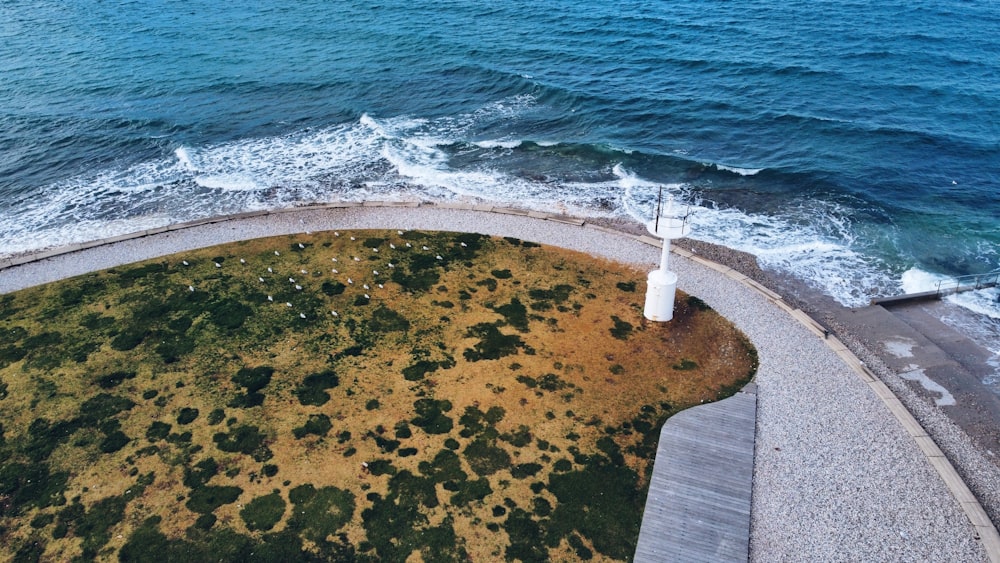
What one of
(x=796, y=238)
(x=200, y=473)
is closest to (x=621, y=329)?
(x=796, y=238)

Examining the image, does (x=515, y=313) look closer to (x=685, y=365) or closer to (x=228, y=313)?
(x=685, y=365)

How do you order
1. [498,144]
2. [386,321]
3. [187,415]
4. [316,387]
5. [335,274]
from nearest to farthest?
[187,415] → [316,387] → [386,321] → [335,274] → [498,144]

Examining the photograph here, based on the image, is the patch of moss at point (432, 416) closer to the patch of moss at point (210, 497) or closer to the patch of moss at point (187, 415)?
the patch of moss at point (210, 497)

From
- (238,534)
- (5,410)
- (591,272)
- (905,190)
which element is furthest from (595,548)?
(905,190)

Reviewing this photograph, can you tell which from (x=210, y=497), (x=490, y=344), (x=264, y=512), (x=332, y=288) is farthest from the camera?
(x=332, y=288)

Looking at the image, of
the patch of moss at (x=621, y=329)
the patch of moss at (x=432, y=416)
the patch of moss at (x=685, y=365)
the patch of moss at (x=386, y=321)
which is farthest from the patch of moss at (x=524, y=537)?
the patch of moss at (x=386, y=321)

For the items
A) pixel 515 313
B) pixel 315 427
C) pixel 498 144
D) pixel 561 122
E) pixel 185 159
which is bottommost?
pixel 315 427
